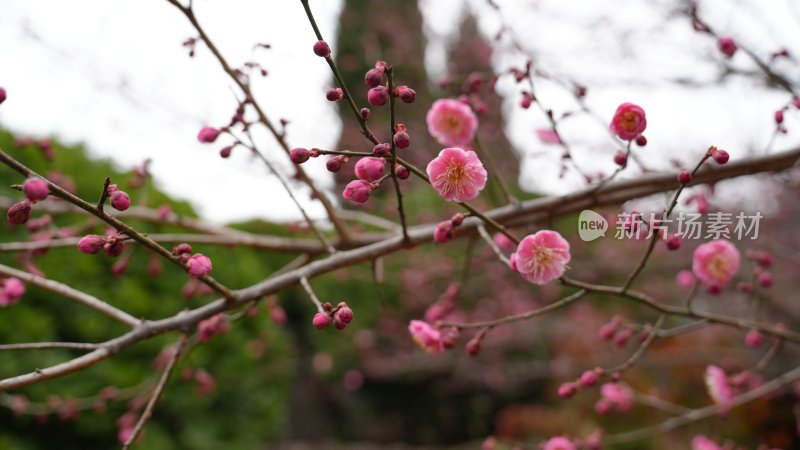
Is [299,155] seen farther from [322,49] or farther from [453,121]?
[453,121]

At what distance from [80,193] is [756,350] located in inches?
201

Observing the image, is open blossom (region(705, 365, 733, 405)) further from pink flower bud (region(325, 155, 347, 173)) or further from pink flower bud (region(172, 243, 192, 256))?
pink flower bud (region(172, 243, 192, 256))

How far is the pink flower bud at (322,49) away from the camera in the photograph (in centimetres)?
103

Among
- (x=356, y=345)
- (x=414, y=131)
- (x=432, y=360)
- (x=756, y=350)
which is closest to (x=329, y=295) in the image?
(x=356, y=345)

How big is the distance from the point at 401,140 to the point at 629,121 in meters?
0.67

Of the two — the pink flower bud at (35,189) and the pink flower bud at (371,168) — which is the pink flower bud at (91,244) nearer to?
the pink flower bud at (35,189)

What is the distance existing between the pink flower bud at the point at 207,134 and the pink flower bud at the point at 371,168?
64 cm

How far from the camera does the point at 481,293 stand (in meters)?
6.38

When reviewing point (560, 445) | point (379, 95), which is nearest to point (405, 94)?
point (379, 95)

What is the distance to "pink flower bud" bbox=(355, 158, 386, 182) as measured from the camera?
108 centimetres

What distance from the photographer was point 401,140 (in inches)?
40.3

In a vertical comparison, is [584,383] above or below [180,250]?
below

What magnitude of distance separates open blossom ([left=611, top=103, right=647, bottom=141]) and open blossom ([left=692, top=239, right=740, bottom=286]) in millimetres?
619

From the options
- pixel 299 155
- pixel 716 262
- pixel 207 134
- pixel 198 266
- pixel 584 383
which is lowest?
pixel 584 383
